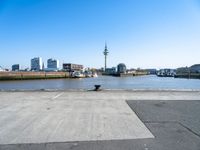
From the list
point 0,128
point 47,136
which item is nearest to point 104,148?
point 47,136

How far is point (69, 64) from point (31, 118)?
126641 mm

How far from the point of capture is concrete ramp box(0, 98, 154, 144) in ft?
14.8

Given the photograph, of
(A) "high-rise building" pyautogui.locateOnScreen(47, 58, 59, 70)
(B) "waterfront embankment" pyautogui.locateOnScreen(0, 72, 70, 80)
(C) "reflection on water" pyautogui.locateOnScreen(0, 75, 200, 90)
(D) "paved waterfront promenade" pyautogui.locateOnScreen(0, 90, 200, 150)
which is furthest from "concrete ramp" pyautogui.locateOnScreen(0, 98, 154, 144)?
(A) "high-rise building" pyautogui.locateOnScreen(47, 58, 59, 70)

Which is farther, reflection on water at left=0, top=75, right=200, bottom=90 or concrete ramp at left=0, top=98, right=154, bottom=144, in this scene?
reflection on water at left=0, top=75, right=200, bottom=90

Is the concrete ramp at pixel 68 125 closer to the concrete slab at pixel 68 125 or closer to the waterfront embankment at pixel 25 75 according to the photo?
the concrete slab at pixel 68 125

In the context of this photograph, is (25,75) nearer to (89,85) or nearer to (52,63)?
(89,85)

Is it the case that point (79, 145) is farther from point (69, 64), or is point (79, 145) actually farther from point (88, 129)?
point (69, 64)

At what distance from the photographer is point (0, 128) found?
16.9 feet

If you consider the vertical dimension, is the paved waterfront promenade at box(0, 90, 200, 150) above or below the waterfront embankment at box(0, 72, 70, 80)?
above

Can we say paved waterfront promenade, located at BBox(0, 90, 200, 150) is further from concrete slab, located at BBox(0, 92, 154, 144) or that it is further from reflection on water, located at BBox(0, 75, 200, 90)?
reflection on water, located at BBox(0, 75, 200, 90)

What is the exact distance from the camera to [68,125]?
5484 millimetres

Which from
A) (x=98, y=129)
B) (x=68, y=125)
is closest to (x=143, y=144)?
(x=98, y=129)

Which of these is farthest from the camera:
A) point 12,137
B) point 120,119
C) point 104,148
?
point 120,119

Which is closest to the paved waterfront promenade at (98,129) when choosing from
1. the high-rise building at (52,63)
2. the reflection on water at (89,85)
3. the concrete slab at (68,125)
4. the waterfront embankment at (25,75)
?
the concrete slab at (68,125)
